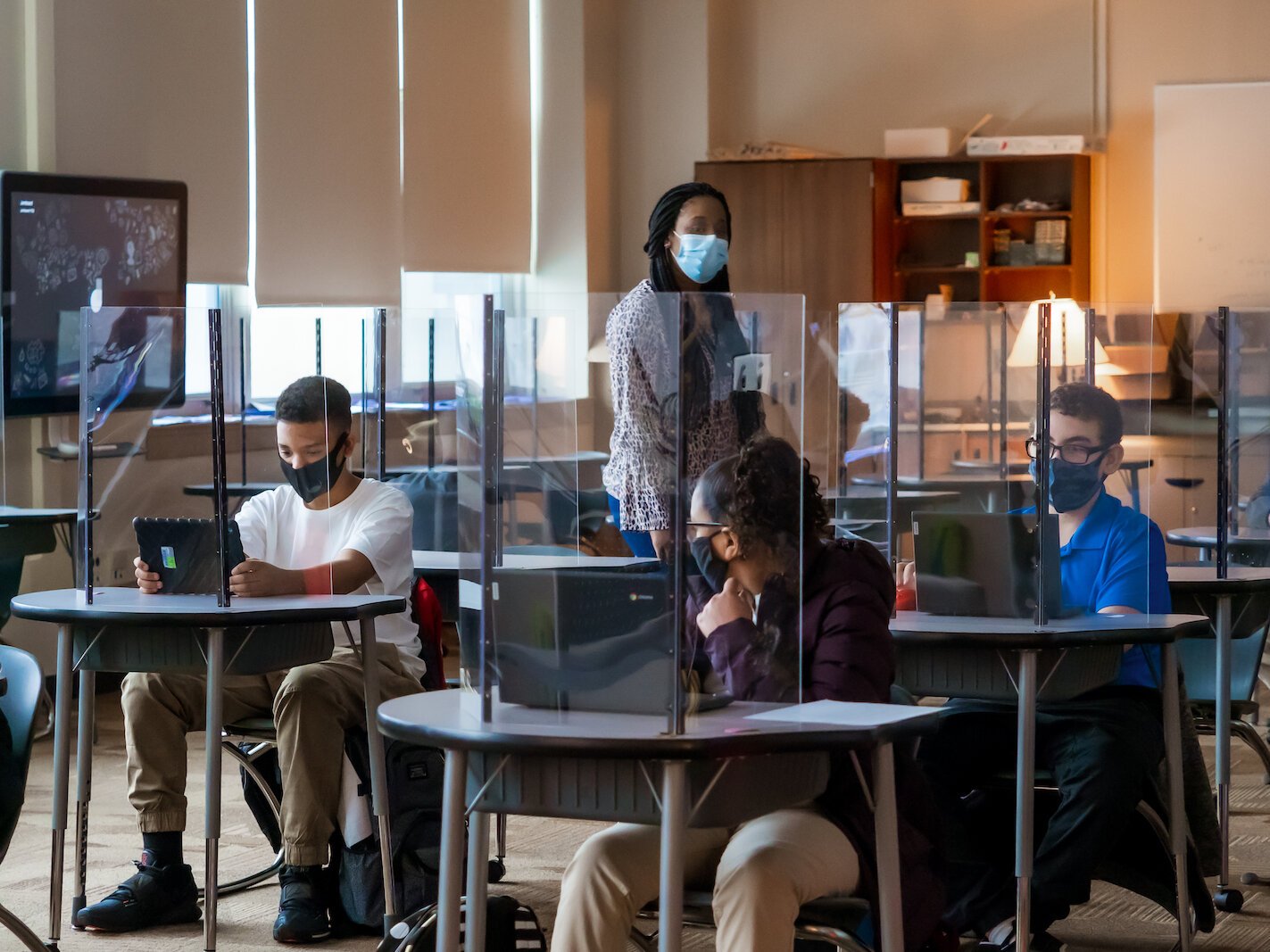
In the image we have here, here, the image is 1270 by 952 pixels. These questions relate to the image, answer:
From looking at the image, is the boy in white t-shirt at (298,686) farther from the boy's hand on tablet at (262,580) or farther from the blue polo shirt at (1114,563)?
the blue polo shirt at (1114,563)

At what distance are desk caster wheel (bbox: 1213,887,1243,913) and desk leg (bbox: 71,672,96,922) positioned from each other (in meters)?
2.39

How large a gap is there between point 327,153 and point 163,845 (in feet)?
13.5

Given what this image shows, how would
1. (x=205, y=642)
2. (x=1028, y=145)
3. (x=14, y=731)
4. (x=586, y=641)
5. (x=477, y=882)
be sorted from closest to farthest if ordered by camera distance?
1. (x=586, y=641)
2. (x=477, y=882)
3. (x=14, y=731)
4. (x=205, y=642)
5. (x=1028, y=145)

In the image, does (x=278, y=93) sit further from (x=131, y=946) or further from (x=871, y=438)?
(x=131, y=946)

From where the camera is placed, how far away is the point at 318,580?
11.5 feet

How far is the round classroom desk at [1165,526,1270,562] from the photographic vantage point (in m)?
4.07

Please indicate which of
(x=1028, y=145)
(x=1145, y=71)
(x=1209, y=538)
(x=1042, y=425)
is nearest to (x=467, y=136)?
(x=1028, y=145)

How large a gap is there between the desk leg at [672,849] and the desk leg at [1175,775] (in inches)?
54.1

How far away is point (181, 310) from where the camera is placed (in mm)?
3393

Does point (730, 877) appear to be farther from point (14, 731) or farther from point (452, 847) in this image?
point (14, 731)

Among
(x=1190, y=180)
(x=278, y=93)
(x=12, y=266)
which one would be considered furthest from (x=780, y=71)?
(x=12, y=266)

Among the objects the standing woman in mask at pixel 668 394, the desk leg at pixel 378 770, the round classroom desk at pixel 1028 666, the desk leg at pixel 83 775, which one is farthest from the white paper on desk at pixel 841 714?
the desk leg at pixel 83 775

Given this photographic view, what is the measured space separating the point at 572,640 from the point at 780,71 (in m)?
7.37

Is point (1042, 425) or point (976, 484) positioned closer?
point (1042, 425)
